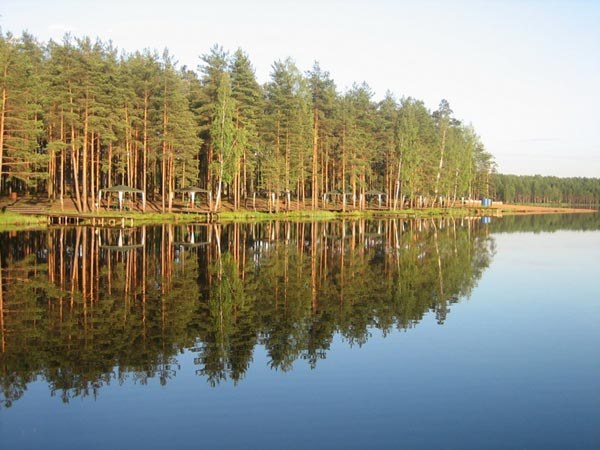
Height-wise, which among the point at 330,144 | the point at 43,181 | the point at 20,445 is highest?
the point at 330,144

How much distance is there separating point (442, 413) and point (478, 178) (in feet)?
397

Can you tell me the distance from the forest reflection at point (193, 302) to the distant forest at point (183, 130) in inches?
771

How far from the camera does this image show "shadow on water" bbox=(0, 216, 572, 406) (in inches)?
468

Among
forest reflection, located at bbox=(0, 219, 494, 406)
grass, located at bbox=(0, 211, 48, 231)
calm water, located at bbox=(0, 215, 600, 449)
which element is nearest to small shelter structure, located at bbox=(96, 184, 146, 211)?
grass, located at bbox=(0, 211, 48, 231)

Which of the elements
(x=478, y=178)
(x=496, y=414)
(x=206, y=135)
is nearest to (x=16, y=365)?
(x=496, y=414)

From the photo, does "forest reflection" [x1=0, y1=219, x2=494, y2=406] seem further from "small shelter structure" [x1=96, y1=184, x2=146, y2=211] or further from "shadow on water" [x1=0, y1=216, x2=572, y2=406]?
"small shelter structure" [x1=96, y1=184, x2=146, y2=211]

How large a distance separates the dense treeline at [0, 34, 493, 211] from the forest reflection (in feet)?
64.0

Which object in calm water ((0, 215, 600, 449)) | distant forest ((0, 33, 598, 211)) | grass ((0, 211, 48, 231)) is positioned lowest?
calm water ((0, 215, 600, 449))

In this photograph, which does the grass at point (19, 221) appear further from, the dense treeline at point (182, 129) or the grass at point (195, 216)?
the dense treeline at point (182, 129)

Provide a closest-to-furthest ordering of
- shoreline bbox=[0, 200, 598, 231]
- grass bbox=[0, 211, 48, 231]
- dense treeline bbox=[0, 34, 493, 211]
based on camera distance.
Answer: grass bbox=[0, 211, 48, 231], shoreline bbox=[0, 200, 598, 231], dense treeline bbox=[0, 34, 493, 211]

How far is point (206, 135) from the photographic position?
224 ft

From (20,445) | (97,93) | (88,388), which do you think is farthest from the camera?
(97,93)

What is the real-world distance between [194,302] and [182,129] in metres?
42.5

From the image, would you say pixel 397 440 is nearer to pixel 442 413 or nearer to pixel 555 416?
pixel 442 413
